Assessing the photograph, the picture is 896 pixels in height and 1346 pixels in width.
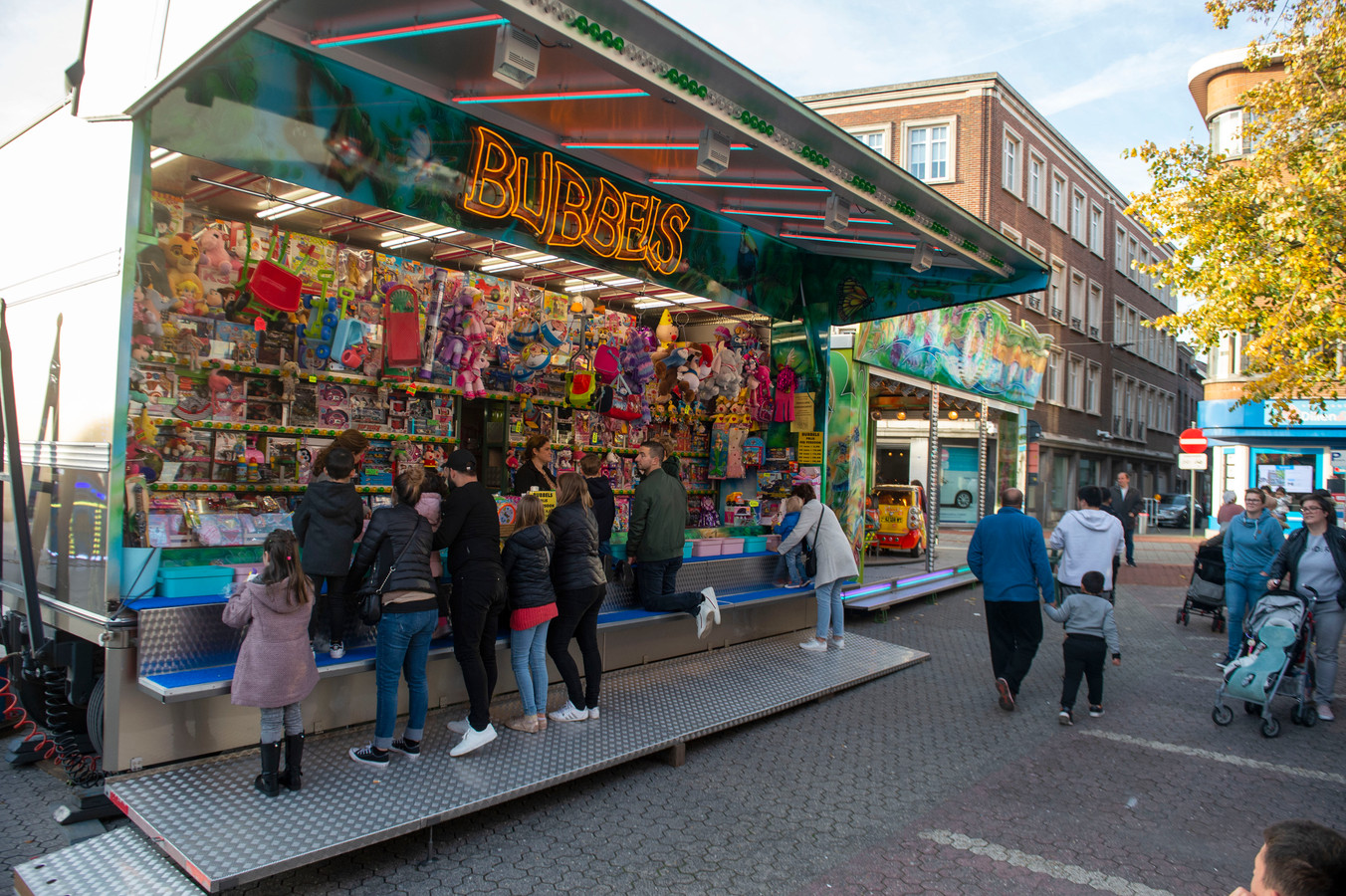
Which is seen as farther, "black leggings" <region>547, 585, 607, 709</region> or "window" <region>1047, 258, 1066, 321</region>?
"window" <region>1047, 258, 1066, 321</region>

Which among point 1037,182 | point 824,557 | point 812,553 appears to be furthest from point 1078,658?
point 1037,182

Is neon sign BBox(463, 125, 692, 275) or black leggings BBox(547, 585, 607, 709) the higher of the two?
neon sign BBox(463, 125, 692, 275)

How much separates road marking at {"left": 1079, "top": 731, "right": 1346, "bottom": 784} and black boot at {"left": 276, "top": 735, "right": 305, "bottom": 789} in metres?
5.50

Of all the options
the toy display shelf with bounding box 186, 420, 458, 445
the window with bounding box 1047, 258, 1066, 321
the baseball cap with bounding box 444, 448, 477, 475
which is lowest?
the baseball cap with bounding box 444, 448, 477, 475

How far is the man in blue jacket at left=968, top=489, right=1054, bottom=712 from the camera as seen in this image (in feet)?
22.4

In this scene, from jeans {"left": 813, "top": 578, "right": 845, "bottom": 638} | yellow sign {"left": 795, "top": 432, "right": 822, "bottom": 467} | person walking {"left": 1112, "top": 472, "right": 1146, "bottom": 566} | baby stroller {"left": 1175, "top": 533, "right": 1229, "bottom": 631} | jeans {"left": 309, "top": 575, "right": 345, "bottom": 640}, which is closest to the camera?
jeans {"left": 309, "top": 575, "right": 345, "bottom": 640}

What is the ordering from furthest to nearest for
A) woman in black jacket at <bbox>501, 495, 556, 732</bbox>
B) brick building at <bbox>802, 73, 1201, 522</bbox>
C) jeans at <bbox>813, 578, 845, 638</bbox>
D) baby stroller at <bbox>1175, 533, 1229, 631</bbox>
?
brick building at <bbox>802, 73, 1201, 522</bbox> < baby stroller at <bbox>1175, 533, 1229, 631</bbox> < jeans at <bbox>813, 578, 845, 638</bbox> < woman in black jacket at <bbox>501, 495, 556, 732</bbox>

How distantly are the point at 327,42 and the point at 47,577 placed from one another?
359 cm

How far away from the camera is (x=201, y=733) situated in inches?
176

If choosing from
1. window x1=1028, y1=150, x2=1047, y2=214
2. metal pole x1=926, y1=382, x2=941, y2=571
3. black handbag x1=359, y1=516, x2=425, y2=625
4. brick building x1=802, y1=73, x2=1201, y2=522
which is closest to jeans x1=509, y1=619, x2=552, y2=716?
black handbag x1=359, y1=516, x2=425, y2=625

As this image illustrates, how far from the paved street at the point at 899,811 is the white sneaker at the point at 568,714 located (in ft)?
1.44

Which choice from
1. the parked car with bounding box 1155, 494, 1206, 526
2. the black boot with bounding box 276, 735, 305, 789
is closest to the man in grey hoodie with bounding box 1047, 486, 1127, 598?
the black boot with bounding box 276, 735, 305, 789

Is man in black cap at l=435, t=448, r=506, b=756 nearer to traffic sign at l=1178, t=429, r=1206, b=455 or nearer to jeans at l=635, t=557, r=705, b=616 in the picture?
jeans at l=635, t=557, r=705, b=616

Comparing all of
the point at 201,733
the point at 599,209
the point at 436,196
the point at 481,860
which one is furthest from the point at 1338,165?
the point at 201,733
